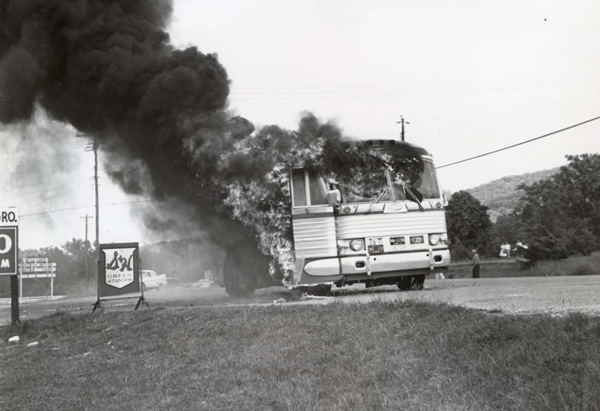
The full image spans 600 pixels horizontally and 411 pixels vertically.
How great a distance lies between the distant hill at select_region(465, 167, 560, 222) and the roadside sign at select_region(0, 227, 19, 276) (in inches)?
3385

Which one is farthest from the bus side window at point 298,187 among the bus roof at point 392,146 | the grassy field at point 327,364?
the grassy field at point 327,364

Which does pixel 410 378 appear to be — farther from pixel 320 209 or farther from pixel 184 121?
pixel 184 121

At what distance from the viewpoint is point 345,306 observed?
8.63 m

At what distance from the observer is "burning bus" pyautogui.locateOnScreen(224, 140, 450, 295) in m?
11.8

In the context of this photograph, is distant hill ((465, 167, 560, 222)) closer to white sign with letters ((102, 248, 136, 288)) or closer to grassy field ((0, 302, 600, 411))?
white sign with letters ((102, 248, 136, 288))

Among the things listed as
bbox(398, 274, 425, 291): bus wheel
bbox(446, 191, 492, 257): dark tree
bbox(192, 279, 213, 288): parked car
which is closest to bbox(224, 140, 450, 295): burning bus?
bbox(398, 274, 425, 291): bus wheel

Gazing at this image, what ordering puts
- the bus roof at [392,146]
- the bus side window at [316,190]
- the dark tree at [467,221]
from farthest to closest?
the dark tree at [467,221] < the bus roof at [392,146] < the bus side window at [316,190]

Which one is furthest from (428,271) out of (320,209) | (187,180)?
(187,180)

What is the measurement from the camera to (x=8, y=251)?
11664mm

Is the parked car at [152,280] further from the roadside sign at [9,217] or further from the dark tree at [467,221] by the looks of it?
the roadside sign at [9,217]

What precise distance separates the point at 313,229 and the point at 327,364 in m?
5.99

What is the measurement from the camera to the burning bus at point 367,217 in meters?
11.8

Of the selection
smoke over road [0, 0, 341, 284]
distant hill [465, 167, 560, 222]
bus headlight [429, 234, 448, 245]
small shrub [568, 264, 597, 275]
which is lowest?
small shrub [568, 264, 597, 275]

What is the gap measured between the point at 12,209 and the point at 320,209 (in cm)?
587
